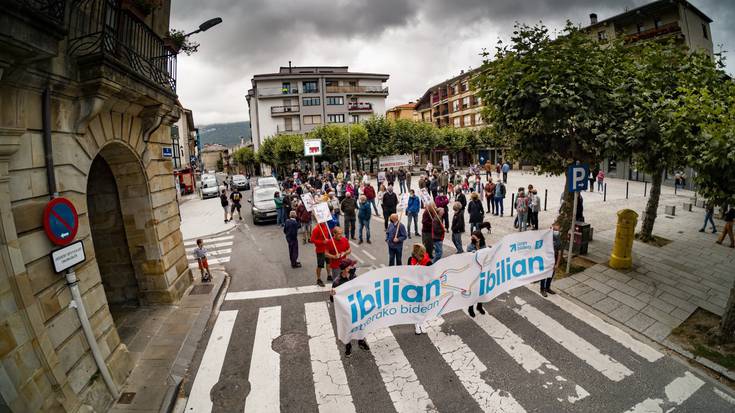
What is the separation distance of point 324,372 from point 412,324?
212 cm

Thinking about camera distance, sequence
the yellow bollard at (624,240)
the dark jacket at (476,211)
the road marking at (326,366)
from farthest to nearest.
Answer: the dark jacket at (476,211) < the yellow bollard at (624,240) < the road marking at (326,366)

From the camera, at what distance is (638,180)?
2909 centimetres

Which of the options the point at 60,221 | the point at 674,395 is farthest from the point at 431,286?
the point at 60,221

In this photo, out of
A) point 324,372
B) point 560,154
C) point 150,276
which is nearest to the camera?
point 324,372

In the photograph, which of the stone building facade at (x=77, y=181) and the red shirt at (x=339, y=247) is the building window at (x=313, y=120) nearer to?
the stone building facade at (x=77, y=181)

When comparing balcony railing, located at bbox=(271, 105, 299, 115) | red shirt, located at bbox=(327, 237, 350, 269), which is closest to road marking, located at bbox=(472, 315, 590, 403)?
red shirt, located at bbox=(327, 237, 350, 269)

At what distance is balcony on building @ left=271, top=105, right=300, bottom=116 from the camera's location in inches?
2422

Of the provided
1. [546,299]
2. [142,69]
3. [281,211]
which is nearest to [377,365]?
[546,299]

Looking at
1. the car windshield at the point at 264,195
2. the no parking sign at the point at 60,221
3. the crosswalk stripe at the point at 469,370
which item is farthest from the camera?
the car windshield at the point at 264,195

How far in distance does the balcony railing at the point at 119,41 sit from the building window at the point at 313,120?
179 feet

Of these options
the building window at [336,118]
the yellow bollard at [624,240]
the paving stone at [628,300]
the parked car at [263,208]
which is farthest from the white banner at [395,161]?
the paving stone at [628,300]

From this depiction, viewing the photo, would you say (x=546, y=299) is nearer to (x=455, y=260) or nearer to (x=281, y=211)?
(x=455, y=260)

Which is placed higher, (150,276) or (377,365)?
(150,276)

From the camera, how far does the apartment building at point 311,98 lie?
6116 cm
